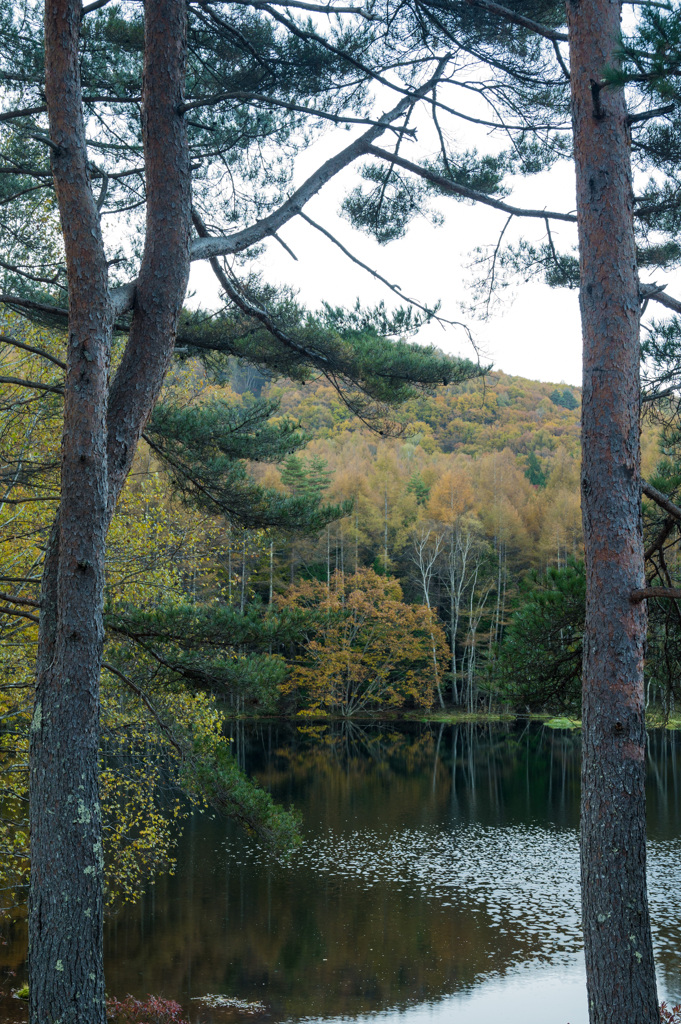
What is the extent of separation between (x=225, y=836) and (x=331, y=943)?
14.1ft

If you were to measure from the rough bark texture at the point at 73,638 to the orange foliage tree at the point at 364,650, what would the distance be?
20657 mm

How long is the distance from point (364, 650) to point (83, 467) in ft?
71.7

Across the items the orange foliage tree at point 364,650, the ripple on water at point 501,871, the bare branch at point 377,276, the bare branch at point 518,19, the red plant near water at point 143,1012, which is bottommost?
the ripple on water at point 501,871

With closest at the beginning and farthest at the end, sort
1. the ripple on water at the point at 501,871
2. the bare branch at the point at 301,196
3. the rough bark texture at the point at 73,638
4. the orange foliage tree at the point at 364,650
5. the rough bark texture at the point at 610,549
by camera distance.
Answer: the rough bark texture at the point at 73,638 → the rough bark texture at the point at 610,549 → the bare branch at the point at 301,196 → the ripple on water at the point at 501,871 → the orange foliage tree at the point at 364,650

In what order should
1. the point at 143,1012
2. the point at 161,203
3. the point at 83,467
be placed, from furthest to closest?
the point at 143,1012 → the point at 161,203 → the point at 83,467

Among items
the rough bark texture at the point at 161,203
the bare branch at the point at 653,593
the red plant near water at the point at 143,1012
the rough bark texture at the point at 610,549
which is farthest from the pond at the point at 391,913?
the rough bark texture at the point at 161,203

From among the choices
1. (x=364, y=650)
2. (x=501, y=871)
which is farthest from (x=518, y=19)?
(x=364, y=650)

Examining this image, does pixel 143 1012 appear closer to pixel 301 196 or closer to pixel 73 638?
pixel 73 638

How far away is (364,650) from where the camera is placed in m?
24.3

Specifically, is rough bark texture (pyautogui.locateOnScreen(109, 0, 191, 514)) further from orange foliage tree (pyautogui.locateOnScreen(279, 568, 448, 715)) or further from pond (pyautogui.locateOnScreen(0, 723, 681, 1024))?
orange foliage tree (pyautogui.locateOnScreen(279, 568, 448, 715))

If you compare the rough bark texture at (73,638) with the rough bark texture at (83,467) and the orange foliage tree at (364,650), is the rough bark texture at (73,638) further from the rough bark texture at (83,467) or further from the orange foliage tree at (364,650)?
the orange foliage tree at (364,650)

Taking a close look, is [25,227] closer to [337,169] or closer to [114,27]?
[114,27]

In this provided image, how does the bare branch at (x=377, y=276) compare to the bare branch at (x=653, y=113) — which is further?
the bare branch at (x=377, y=276)

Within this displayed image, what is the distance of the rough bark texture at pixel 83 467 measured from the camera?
2633mm
